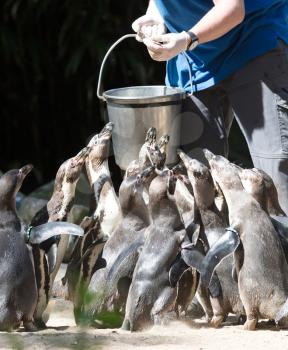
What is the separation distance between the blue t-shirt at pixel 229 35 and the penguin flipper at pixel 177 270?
3.25 ft

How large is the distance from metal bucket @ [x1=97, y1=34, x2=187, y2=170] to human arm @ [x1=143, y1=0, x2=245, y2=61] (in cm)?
37

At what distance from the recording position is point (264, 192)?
5.02 metres

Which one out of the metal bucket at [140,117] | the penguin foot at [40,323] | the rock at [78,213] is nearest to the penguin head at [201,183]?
the metal bucket at [140,117]

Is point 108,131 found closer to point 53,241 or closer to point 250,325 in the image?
point 53,241

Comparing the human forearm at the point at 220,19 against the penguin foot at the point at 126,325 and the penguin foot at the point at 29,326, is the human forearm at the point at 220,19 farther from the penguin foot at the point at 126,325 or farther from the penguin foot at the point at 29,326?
the penguin foot at the point at 29,326

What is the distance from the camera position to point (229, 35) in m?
5.21

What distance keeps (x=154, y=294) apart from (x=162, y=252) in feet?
0.66

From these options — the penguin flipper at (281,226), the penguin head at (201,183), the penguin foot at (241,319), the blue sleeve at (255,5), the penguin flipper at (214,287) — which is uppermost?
the blue sleeve at (255,5)

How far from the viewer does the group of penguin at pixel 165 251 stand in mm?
4703

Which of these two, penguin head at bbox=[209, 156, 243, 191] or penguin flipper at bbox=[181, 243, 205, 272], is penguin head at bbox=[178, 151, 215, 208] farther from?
penguin flipper at bbox=[181, 243, 205, 272]

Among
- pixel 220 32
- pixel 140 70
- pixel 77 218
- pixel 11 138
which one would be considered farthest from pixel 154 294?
pixel 11 138

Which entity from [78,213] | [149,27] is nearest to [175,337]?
[149,27]

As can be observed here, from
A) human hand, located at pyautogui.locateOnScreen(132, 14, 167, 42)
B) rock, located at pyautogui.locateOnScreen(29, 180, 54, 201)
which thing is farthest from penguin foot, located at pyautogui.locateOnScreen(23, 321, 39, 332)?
rock, located at pyautogui.locateOnScreen(29, 180, 54, 201)

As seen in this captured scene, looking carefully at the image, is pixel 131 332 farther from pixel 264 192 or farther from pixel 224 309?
pixel 264 192
